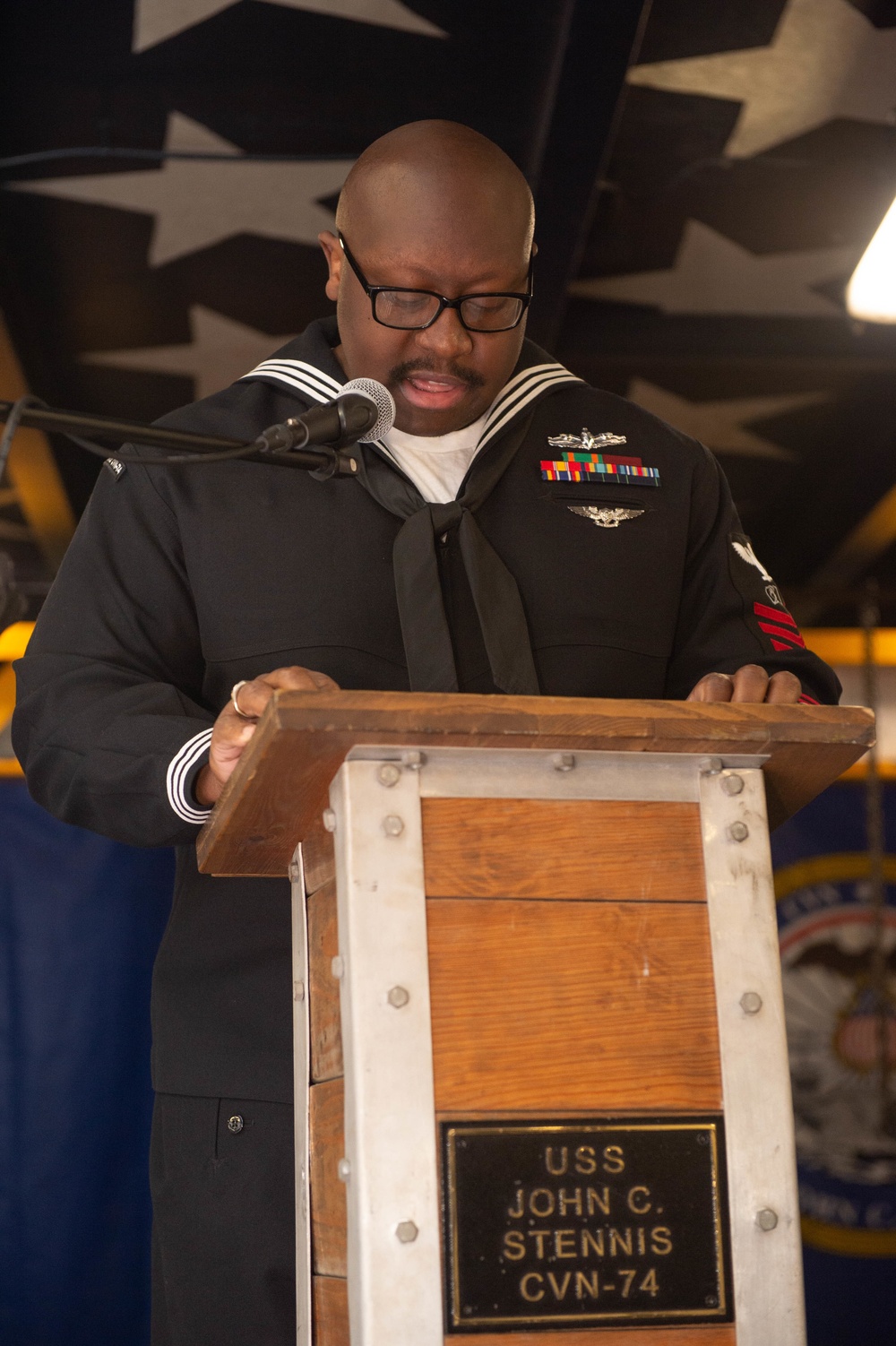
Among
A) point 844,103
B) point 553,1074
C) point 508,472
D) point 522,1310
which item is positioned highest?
point 844,103

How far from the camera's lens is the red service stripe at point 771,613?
6.06 feet

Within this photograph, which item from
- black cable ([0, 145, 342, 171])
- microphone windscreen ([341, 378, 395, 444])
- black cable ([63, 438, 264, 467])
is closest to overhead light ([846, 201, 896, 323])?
black cable ([0, 145, 342, 171])

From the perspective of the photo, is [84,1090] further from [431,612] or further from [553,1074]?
[553,1074]

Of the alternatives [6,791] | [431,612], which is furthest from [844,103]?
[6,791]

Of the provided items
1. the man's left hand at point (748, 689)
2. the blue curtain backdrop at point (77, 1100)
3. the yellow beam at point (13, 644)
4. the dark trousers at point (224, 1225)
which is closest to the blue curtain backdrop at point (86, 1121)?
the blue curtain backdrop at point (77, 1100)

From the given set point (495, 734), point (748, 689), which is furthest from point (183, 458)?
point (748, 689)

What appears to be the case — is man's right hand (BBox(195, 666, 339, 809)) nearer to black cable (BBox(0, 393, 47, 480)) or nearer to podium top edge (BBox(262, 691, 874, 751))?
podium top edge (BBox(262, 691, 874, 751))

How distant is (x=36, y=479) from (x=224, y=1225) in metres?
3.97

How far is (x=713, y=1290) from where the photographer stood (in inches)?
42.8

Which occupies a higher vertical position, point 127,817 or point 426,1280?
point 127,817

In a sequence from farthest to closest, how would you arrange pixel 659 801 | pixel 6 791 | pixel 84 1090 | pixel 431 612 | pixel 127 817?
pixel 6 791
pixel 84 1090
pixel 431 612
pixel 127 817
pixel 659 801

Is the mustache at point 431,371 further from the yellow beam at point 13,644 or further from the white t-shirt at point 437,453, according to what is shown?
the yellow beam at point 13,644

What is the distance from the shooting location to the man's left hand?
50.7 inches

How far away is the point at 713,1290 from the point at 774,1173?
10 cm
